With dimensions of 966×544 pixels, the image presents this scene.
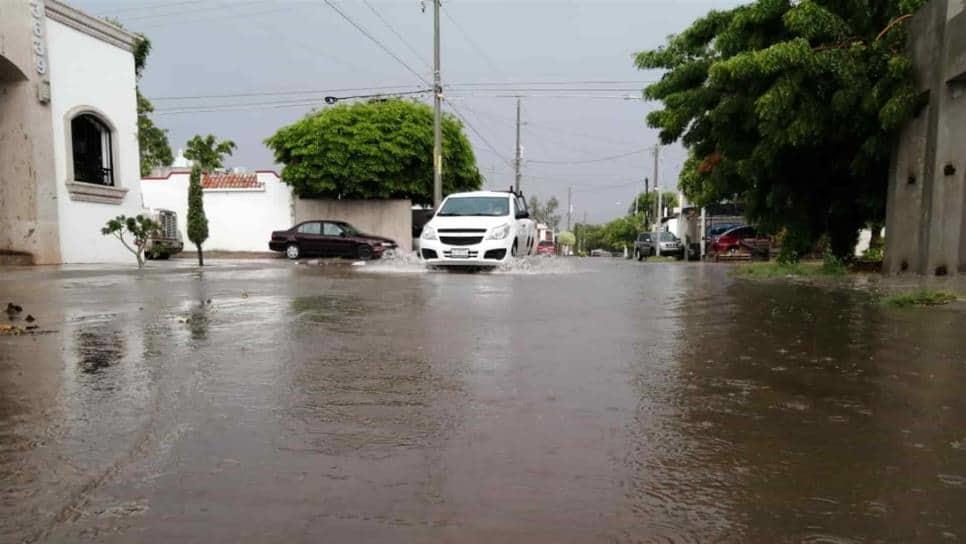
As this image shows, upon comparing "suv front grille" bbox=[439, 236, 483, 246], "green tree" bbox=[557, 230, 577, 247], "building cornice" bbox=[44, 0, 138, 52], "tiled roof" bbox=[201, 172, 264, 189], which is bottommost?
"green tree" bbox=[557, 230, 577, 247]

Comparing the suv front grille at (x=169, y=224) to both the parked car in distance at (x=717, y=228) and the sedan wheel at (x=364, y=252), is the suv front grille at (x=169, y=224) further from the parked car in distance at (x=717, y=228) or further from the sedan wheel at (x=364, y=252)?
the parked car in distance at (x=717, y=228)

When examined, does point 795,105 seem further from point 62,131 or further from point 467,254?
point 62,131

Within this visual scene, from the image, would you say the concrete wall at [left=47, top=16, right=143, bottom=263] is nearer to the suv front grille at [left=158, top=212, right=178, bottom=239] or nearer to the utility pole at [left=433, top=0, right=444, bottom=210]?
the suv front grille at [left=158, top=212, right=178, bottom=239]

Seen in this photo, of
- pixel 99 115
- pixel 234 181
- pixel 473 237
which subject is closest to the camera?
pixel 473 237

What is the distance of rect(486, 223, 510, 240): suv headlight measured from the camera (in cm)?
1194

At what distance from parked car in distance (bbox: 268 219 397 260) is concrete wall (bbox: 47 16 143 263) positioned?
206 inches

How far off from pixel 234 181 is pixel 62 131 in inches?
450

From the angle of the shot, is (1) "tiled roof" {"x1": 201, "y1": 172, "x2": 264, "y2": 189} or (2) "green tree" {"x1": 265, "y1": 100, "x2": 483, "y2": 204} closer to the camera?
(2) "green tree" {"x1": 265, "y1": 100, "x2": 483, "y2": 204}

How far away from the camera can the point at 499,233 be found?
12000 mm

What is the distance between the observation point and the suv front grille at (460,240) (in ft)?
39.2

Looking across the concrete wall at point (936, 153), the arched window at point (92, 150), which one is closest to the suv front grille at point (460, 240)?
the concrete wall at point (936, 153)

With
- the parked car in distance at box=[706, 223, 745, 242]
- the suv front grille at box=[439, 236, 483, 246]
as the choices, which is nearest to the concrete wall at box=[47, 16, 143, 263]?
the suv front grille at box=[439, 236, 483, 246]

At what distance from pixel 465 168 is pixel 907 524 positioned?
2570cm

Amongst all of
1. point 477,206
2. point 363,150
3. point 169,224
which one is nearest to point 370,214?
point 363,150
